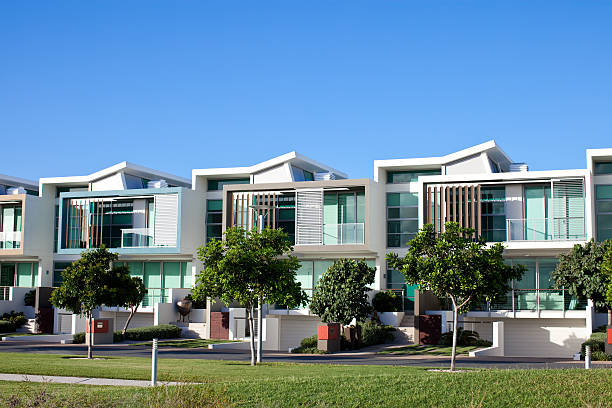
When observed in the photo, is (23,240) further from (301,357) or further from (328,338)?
(301,357)

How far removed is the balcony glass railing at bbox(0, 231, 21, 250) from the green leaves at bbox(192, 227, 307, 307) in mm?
26673

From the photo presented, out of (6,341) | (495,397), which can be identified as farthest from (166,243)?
(495,397)

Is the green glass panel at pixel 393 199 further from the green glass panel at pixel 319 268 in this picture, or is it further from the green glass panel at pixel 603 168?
the green glass panel at pixel 603 168

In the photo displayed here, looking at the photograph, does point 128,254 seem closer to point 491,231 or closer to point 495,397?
point 491,231

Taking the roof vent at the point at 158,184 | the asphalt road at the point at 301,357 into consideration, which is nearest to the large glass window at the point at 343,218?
the asphalt road at the point at 301,357

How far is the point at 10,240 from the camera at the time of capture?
160ft

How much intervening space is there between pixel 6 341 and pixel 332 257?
1688 cm

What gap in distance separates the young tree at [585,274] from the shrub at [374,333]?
7928 millimetres

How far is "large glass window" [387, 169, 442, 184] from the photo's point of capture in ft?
140

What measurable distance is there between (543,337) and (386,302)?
24.6 ft

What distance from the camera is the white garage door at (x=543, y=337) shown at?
3525cm

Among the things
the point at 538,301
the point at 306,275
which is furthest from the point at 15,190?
the point at 538,301

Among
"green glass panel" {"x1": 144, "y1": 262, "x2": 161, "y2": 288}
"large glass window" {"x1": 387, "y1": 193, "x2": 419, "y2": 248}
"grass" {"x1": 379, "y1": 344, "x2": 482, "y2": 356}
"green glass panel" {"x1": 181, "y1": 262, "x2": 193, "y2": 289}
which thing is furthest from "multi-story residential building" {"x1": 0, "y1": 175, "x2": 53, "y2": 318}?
"grass" {"x1": 379, "y1": 344, "x2": 482, "y2": 356}

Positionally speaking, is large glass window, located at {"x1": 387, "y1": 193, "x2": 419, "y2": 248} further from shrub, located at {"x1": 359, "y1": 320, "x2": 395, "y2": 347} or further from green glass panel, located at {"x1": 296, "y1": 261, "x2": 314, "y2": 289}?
shrub, located at {"x1": 359, "y1": 320, "x2": 395, "y2": 347}
